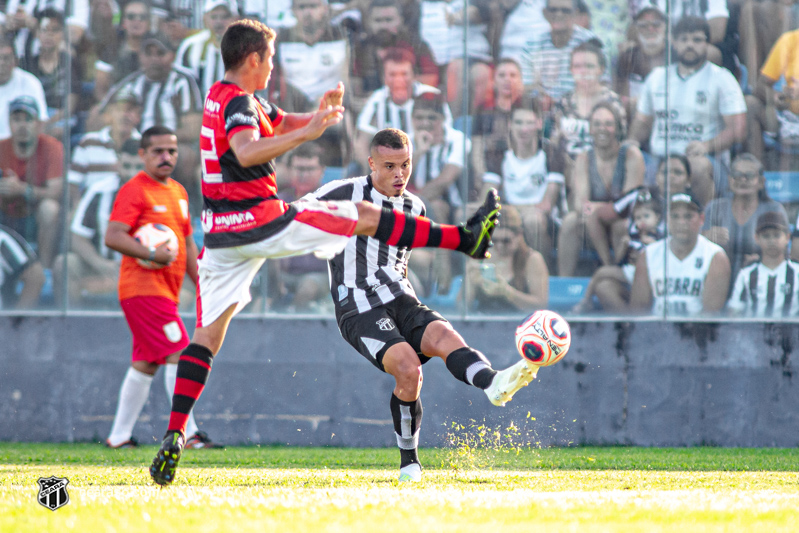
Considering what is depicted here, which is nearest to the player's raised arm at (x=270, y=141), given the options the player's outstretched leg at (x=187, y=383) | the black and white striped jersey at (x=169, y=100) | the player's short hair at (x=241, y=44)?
the player's short hair at (x=241, y=44)

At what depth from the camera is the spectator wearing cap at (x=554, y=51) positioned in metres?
8.06

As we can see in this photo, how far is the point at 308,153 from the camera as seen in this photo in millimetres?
8211

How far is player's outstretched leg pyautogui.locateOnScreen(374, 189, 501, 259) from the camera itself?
4.19 metres

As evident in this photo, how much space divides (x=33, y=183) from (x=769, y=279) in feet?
21.6

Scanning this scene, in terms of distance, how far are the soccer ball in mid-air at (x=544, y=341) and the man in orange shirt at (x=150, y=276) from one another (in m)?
3.21

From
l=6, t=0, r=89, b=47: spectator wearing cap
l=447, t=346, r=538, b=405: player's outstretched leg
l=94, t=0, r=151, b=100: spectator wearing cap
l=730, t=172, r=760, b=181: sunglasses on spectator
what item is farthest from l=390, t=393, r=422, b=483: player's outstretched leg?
l=6, t=0, r=89, b=47: spectator wearing cap

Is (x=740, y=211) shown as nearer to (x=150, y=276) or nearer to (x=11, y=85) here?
(x=150, y=276)

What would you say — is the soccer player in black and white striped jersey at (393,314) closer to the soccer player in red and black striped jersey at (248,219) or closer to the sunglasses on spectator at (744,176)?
the soccer player in red and black striped jersey at (248,219)

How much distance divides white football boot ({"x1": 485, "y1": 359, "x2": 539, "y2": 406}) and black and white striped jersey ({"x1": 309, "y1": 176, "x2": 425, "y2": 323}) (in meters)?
0.97

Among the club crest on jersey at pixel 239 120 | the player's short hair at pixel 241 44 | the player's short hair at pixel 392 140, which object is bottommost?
the player's short hair at pixel 392 140

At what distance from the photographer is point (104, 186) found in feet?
27.2

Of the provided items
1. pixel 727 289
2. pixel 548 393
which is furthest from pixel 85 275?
pixel 727 289

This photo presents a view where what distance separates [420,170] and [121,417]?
10.7ft

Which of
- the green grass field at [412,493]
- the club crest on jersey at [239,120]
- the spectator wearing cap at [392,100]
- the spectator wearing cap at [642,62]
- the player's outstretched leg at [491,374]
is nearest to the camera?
the green grass field at [412,493]
